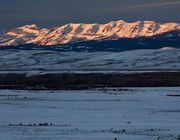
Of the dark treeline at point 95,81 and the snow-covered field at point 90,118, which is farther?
the dark treeline at point 95,81

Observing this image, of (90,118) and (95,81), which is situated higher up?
(90,118)

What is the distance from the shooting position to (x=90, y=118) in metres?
35.8

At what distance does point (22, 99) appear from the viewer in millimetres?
51750

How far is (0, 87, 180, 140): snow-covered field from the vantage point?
2883 cm

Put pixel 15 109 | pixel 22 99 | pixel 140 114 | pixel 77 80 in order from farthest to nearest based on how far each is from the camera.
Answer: pixel 77 80
pixel 22 99
pixel 15 109
pixel 140 114

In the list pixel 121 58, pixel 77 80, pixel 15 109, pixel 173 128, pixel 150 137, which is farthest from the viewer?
pixel 121 58

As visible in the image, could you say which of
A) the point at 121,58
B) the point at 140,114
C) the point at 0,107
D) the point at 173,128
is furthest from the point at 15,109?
the point at 121,58

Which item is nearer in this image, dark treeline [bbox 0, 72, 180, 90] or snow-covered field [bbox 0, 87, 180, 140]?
snow-covered field [bbox 0, 87, 180, 140]

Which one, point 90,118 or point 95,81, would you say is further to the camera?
point 95,81

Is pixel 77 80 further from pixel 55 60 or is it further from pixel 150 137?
pixel 55 60

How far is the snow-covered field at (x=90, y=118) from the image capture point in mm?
28828

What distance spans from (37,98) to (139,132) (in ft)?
80.1

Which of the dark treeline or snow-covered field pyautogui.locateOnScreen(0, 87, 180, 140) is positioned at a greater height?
snow-covered field pyautogui.locateOnScreen(0, 87, 180, 140)

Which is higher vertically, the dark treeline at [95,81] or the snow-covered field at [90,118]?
the snow-covered field at [90,118]
